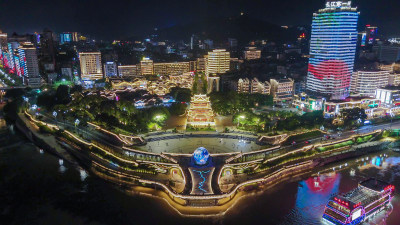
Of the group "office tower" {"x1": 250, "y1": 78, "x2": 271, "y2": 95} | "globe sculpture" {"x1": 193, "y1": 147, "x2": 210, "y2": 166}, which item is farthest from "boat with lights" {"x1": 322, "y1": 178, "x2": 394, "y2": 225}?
"office tower" {"x1": 250, "y1": 78, "x2": 271, "y2": 95}

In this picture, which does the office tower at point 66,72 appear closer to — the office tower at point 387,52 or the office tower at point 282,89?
the office tower at point 282,89

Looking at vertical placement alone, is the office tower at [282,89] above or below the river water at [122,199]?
above

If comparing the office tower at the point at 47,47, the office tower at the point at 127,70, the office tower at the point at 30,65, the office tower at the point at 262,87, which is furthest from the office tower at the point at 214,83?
the office tower at the point at 47,47

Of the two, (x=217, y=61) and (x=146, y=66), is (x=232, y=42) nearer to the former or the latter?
(x=217, y=61)

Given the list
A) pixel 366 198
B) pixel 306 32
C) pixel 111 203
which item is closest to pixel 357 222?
pixel 366 198

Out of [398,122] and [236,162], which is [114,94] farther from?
[398,122]

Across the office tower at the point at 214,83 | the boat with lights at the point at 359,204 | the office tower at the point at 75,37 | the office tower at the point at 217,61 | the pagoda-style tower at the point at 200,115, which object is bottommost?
the boat with lights at the point at 359,204
